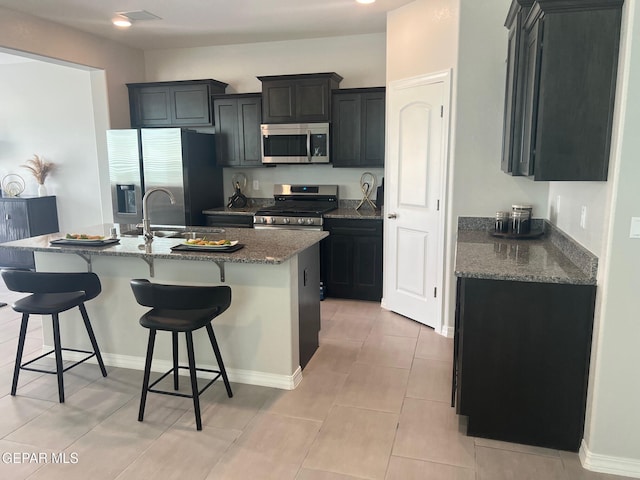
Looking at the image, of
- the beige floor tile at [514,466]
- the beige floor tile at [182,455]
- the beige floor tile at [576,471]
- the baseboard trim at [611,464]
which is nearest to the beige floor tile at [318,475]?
the beige floor tile at [182,455]

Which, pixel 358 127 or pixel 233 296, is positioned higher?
pixel 358 127

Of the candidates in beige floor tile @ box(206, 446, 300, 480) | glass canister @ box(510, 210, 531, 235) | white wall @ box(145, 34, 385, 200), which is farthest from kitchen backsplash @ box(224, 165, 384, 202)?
beige floor tile @ box(206, 446, 300, 480)

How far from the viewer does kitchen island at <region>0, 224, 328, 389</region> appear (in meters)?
2.90

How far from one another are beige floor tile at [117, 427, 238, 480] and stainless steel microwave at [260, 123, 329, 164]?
317cm

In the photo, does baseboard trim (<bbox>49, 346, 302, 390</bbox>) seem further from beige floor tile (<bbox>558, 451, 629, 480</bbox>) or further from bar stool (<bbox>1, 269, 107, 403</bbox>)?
beige floor tile (<bbox>558, 451, 629, 480</bbox>)

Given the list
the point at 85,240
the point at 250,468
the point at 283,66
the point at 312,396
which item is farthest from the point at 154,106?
the point at 250,468

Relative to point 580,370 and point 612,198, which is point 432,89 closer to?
point 612,198

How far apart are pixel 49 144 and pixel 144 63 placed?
168 cm

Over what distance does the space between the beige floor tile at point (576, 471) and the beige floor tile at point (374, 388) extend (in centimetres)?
87

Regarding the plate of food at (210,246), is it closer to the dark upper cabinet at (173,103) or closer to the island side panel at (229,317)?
the island side panel at (229,317)

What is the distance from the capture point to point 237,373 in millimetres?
3068

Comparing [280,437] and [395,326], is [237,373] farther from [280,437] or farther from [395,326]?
[395,326]

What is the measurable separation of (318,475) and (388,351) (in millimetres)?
1518

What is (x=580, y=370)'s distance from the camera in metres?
2.24
